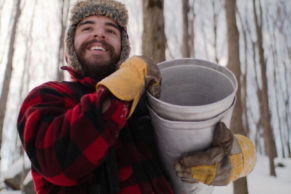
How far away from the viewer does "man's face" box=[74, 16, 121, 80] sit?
1438 mm

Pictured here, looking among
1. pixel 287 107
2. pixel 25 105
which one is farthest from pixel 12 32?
pixel 287 107

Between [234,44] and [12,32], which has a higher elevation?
[12,32]

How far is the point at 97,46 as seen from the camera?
4.70 ft

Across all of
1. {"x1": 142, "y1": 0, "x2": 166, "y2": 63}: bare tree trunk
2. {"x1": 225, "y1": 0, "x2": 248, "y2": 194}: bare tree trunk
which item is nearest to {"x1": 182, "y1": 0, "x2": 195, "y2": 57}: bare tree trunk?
{"x1": 225, "y1": 0, "x2": 248, "y2": 194}: bare tree trunk

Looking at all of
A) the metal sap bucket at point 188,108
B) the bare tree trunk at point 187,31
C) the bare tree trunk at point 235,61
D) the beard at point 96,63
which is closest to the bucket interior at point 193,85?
the metal sap bucket at point 188,108

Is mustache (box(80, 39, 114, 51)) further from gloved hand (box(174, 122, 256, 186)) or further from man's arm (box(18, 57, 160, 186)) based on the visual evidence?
gloved hand (box(174, 122, 256, 186))

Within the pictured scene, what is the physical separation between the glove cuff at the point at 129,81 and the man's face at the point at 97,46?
0.44 metres

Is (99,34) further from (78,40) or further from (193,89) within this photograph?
(193,89)

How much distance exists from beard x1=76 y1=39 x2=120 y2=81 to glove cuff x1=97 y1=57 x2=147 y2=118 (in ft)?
1.42

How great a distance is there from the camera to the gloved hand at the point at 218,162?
1.08 meters

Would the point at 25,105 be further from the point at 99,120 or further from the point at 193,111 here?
the point at 193,111

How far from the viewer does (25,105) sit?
3.34 feet

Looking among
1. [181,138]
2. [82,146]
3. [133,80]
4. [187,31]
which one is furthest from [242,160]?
[187,31]

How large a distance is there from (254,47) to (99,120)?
14.5 metres
